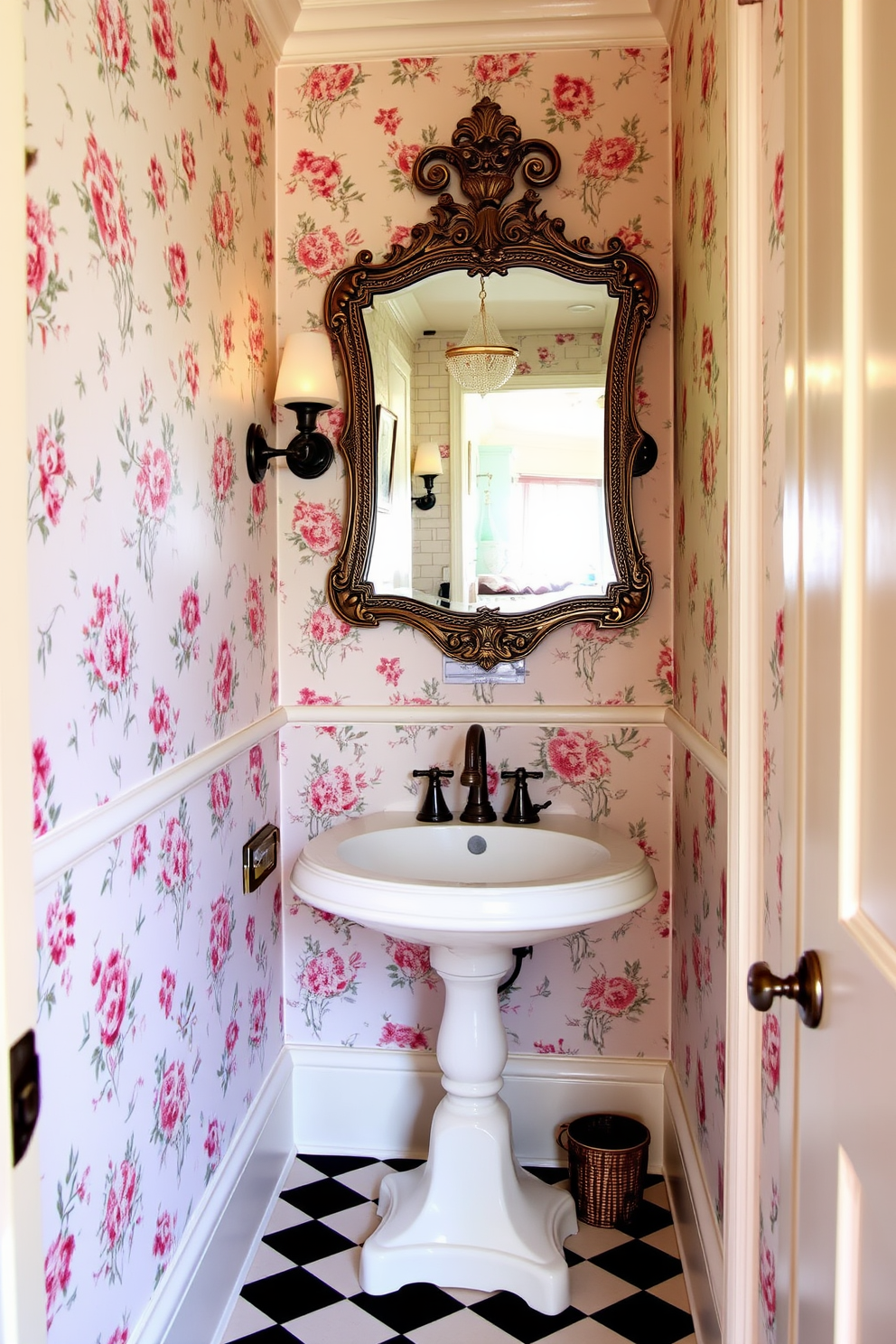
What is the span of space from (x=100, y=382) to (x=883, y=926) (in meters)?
1.11

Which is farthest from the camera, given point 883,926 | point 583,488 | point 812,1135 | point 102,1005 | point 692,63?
point 583,488

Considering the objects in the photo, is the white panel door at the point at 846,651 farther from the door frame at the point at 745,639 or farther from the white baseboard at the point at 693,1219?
the white baseboard at the point at 693,1219

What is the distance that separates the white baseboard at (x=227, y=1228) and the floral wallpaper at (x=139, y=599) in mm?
48

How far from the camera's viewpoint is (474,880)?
2.25 m

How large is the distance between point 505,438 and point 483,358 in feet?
0.56

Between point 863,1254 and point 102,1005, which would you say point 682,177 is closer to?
point 102,1005

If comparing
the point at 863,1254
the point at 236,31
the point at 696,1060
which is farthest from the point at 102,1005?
the point at 236,31

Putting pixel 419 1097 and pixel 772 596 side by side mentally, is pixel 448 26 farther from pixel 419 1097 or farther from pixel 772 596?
pixel 419 1097

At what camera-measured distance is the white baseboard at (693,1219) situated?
1.75 meters

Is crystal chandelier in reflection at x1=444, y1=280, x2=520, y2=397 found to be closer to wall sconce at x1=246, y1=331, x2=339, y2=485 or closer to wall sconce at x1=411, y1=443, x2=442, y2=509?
wall sconce at x1=411, y1=443, x2=442, y2=509

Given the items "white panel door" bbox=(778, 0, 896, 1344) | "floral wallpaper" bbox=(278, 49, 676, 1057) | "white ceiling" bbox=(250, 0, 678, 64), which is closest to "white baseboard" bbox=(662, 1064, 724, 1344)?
"floral wallpaper" bbox=(278, 49, 676, 1057)

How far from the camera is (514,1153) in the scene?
242 cm

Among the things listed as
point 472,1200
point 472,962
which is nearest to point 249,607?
point 472,962

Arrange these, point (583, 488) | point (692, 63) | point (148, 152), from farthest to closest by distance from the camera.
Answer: point (583, 488) < point (692, 63) < point (148, 152)
